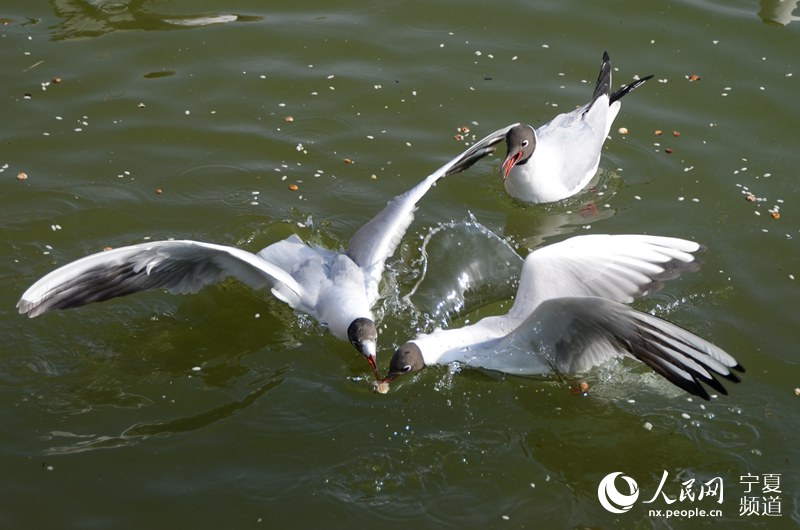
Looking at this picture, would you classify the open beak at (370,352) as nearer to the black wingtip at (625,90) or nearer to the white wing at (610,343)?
the white wing at (610,343)

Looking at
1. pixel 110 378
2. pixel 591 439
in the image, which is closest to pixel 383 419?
pixel 591 439

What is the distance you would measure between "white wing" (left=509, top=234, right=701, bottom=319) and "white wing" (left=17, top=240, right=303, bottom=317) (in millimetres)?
1287

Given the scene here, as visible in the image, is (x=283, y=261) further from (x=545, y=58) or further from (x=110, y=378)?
(x=545, y=58)

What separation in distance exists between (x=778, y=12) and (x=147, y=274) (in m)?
5.86

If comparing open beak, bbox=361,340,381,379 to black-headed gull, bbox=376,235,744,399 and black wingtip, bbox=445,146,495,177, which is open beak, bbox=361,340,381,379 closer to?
black-headed gull, bbox=376,235,744,399

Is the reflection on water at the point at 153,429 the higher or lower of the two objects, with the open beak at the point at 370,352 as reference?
A: lower

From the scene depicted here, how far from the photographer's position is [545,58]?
766cm

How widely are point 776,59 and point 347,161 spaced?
12.0ft

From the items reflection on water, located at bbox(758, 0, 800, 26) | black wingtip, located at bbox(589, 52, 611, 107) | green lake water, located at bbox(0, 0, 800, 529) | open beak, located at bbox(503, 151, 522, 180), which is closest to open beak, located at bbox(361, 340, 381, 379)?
green lake water, located at bbox(0, 0, 800, 529)

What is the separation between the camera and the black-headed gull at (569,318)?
450 cm

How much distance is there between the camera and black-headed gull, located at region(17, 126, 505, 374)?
478 cm

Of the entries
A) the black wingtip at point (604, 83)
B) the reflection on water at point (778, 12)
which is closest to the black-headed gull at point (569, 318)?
the black wingtip at point (604, 83)

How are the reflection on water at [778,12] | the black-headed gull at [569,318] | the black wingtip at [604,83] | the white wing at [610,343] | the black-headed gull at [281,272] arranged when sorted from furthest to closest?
the reflection on water at [778,12]
the black wingtip at [604,83]
the black-headed gull at [281,272]
the black-headed gull at [569,318]
the white wing at [610,343]

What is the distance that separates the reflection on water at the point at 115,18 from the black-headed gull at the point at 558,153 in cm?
289
